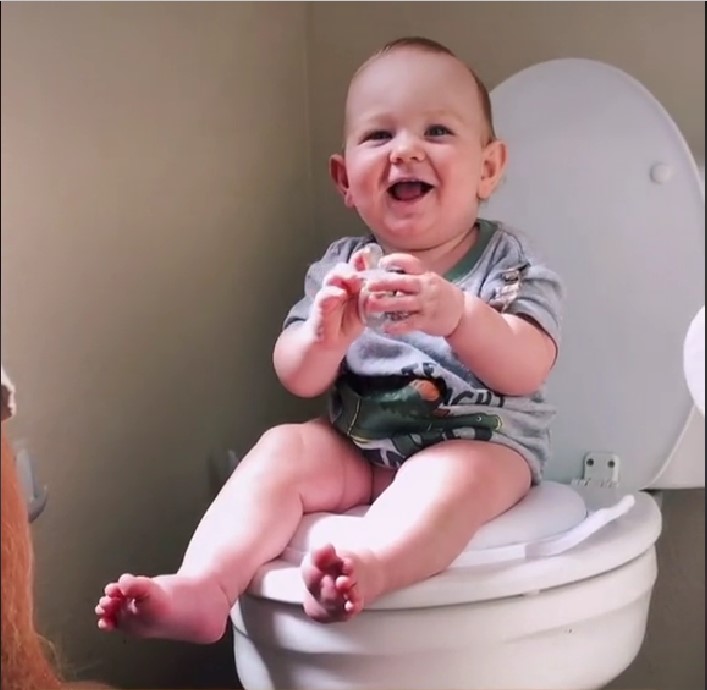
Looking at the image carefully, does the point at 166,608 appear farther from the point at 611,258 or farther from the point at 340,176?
the point at 611,258

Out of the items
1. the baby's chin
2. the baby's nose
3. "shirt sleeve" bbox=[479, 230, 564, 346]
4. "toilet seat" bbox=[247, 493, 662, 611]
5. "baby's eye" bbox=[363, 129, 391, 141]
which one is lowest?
"toilet seat" bbox=[247, 493, 662, 611]

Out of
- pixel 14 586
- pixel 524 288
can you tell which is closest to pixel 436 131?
pixel 524 288

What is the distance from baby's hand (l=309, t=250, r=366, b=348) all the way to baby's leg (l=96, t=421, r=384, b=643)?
12 centimetres

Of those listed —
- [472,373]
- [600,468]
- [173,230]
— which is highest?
[173,230]

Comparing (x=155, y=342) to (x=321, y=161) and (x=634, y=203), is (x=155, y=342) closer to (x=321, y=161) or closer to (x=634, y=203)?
(x=321, y=161)

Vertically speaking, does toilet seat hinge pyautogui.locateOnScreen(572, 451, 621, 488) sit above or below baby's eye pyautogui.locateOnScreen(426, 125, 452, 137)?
below

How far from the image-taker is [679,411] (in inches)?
37.0

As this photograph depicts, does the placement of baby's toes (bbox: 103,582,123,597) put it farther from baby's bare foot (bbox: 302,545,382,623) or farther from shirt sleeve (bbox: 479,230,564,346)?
shirt sleeve (bbox: 479,230,564,346)

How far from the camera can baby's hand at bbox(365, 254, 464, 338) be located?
26.8 inches

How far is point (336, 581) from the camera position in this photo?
24.4 inches

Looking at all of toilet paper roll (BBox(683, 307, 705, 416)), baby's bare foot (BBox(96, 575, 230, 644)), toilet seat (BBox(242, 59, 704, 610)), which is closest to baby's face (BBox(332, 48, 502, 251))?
toilet seat (BBox(242, 59, 704, 610))

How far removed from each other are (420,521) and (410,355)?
0.55 ft

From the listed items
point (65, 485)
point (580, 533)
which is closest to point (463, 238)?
point (580, 533)

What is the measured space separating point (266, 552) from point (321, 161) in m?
0.40
